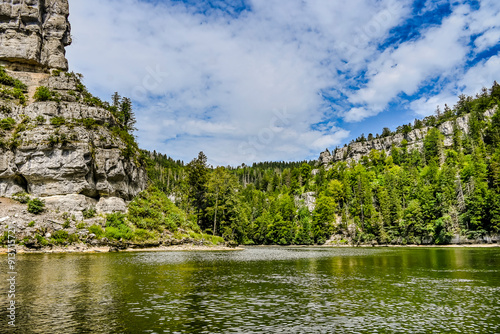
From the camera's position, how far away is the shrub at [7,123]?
61625mm

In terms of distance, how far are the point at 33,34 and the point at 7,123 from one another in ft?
99.3

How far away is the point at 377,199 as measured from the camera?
130m

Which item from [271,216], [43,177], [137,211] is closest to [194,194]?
[137,211]

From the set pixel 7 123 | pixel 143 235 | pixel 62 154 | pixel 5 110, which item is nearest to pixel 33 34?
pixel 5 110

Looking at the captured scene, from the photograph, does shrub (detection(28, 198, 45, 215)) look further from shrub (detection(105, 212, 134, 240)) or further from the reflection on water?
the reflection on water

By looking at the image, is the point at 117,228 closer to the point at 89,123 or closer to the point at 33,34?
the point at 89,123

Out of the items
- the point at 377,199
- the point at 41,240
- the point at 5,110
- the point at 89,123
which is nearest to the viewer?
the point at 41,240

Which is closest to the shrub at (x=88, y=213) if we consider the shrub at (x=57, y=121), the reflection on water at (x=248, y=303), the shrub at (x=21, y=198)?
the shrub at (x=21, y=198)

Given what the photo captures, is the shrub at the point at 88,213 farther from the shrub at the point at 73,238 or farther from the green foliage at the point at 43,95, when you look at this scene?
the green foliage at the point at 43,95

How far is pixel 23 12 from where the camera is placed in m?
77.5

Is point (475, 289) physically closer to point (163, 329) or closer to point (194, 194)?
point (163, 329)

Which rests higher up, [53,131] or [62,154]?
[53,131]

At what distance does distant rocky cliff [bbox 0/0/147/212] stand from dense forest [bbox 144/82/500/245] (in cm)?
2161

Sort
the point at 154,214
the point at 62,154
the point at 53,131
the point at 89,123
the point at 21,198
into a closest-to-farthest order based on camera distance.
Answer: the point at 21,198 → the point at 62,154 → the point at 53,131 → the point at 89,123 → the point at 154,214
